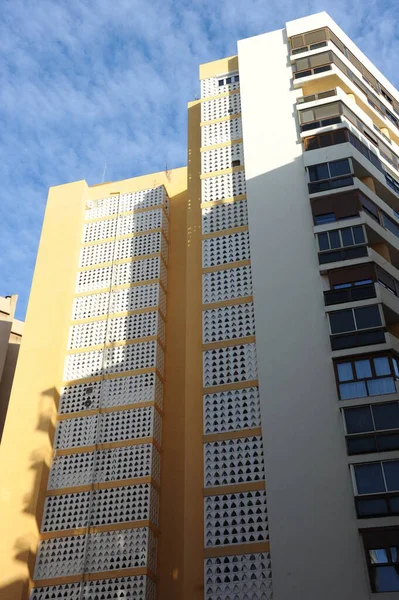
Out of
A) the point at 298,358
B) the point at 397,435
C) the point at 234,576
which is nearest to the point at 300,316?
the point at 298,358

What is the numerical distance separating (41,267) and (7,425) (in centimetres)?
707

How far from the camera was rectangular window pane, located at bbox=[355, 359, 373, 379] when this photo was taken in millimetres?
20344

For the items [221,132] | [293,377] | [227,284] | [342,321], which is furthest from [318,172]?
[293,377]

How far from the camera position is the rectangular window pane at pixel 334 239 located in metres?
23.0

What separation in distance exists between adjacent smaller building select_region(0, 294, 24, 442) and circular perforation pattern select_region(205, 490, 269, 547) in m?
13.1

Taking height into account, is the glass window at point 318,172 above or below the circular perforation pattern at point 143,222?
below

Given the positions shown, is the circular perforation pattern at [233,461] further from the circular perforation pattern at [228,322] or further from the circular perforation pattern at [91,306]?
the circular perforation pattern at [91,306]

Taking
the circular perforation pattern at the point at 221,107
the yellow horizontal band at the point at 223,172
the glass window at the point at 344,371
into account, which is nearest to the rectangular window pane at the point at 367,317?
the glass window at the point at 344,371

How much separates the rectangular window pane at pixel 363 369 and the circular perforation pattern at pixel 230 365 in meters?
3.10

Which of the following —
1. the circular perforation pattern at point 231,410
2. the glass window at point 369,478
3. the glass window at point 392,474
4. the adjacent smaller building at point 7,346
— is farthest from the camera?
the adjacent smaller building at point 7,346

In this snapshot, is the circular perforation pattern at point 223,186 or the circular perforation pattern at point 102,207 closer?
the circular perforation pattern at point 223,186

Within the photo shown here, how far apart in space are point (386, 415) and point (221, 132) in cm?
1412

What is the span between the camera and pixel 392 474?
18.5m

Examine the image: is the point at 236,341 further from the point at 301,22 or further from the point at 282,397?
the point at 301,22
